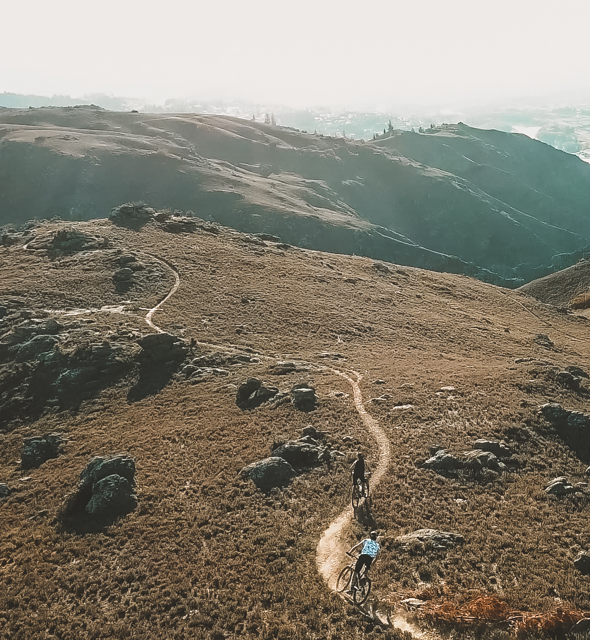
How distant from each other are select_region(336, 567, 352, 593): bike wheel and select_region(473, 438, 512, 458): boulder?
15511 mm

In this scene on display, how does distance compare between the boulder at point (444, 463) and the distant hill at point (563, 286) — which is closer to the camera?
the boulder at point (444, 463)

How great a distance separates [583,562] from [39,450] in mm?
38212

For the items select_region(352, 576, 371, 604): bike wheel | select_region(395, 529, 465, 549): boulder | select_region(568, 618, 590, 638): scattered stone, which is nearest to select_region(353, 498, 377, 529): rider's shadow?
select_region(395, 529, 465, 549): boulder

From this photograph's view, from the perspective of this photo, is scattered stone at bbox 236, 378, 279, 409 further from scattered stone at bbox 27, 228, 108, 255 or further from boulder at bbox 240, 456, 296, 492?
scattered stone at bbox 27, 228, 108, 255

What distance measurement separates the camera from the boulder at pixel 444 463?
97.5 ft

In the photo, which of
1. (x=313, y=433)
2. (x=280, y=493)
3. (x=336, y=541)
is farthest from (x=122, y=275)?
(x=336, y=541)

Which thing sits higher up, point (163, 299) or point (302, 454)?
point (302, 454)

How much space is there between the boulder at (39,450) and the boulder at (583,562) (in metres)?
36.6

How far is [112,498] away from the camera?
28.2m

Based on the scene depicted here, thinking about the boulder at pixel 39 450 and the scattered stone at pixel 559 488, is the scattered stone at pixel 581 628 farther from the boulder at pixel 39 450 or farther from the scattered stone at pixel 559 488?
the boulder at pixel 39 450

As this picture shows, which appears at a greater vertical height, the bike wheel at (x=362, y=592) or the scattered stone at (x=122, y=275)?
the bike wheel at (x=362, y=592)

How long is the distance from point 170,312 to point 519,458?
5220cm

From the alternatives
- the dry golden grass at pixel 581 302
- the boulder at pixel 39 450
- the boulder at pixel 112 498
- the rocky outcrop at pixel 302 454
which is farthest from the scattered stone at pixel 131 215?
the dry golden grass at pixel 581 302

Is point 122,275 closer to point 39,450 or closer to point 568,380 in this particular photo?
point 39,450
